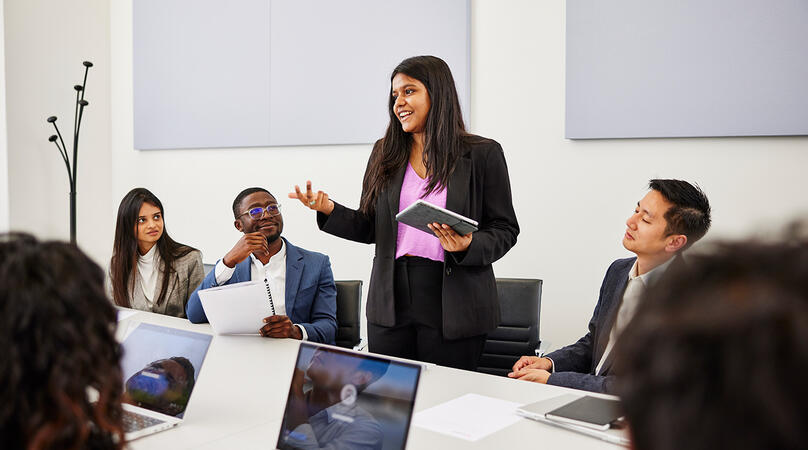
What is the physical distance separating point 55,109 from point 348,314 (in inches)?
127

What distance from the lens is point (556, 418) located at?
149cm

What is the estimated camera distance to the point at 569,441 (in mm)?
1407

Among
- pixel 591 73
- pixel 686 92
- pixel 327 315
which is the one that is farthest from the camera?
pixel 591 73

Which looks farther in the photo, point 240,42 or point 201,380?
point 240,42

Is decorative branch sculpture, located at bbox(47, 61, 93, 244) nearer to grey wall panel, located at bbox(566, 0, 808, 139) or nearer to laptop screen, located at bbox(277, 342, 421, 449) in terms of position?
grey wall panel, located at bbox(566, 0, 808, 139)

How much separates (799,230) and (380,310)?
1864 mm

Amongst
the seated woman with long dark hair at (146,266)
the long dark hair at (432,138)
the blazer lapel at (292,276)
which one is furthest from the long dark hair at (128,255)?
the long dark hair at (432,138)

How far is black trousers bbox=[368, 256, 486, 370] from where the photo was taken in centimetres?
222

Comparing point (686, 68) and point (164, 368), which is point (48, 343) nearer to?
point (164, 368)

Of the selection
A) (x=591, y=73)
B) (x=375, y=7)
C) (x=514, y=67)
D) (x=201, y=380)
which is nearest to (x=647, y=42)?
(x=591, y=73)

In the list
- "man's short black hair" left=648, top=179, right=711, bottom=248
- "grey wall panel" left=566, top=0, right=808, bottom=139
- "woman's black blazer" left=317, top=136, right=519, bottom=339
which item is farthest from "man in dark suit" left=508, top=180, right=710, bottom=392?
"grey wall panel" left=566, top=0, right=808, bottom=139

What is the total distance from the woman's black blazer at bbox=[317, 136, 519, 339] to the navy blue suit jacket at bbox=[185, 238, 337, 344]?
356 mm

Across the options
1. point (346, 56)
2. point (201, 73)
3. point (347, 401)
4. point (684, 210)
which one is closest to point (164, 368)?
point (347, 401)

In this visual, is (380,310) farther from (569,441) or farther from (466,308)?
(569,441)
